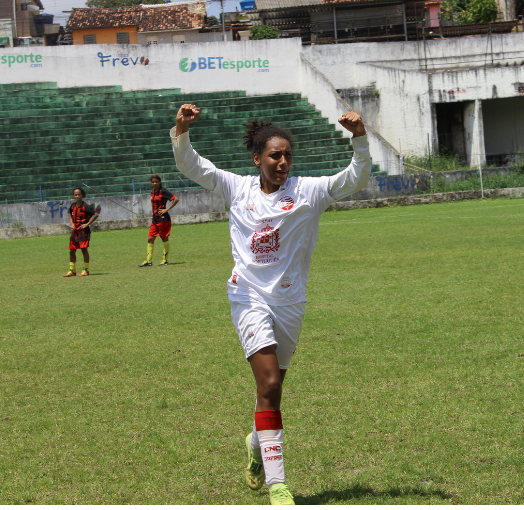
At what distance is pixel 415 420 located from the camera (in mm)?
4547

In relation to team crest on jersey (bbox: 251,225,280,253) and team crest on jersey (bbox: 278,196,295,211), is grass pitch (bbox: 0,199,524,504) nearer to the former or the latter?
team crest on jersey (bbox: 251,225,280,253)

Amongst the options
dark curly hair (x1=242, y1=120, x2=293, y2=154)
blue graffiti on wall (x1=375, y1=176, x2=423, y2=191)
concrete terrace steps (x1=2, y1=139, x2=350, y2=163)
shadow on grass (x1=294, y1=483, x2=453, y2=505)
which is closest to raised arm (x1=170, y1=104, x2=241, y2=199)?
dark curly hair (x1=242, y1=120, x2=293, y2=154)

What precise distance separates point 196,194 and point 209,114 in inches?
301

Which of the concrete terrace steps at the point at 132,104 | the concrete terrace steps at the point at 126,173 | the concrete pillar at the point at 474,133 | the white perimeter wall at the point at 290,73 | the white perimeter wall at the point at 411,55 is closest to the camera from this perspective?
the concrete terrace steps at the point at 126,173

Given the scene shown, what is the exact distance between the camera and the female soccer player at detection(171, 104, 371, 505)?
362cm

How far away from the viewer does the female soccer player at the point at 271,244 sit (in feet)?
11.9

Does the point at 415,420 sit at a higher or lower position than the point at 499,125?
lower

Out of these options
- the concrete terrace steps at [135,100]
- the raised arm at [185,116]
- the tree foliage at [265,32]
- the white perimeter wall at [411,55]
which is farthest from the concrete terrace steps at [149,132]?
the raised arm at [185,116]

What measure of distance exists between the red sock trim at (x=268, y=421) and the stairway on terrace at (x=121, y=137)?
2423cm

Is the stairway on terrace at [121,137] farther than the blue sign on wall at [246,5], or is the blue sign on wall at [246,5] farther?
the blue sign on wall at [246,5]

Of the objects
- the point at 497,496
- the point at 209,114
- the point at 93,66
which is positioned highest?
the point at 93,66

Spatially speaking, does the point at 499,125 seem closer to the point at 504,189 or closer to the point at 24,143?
the point at 504,189

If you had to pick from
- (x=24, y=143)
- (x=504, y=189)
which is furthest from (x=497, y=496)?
(x=24, y=143)

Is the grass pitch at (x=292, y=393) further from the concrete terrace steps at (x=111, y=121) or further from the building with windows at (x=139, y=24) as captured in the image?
the building with windows at (x=139, y=24)
